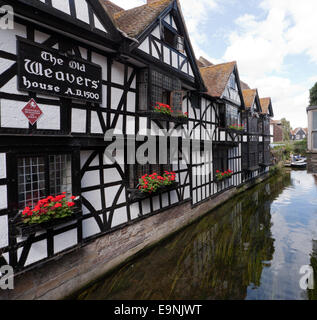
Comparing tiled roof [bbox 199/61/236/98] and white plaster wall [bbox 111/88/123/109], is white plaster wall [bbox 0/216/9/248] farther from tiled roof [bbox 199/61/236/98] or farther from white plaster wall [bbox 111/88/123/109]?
tiled roof [bbox 199/61/236/98]

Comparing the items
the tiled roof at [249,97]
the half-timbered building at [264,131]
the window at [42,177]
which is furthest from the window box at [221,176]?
the half-timbered building at [264,131]

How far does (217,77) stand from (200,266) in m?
12.2

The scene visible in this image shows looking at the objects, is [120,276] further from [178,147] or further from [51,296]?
[178,147]

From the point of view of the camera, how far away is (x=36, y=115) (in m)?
4.83

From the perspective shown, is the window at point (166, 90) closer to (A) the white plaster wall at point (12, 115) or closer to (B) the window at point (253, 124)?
(A) the white plaster wall at point (12, 115)

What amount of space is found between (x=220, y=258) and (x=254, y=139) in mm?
17063

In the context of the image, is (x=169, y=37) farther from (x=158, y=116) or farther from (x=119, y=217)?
(x=119, y=217)

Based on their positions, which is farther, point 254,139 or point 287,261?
point 254,139

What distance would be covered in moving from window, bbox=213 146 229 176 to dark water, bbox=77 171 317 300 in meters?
3.51

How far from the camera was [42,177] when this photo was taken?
200 inches

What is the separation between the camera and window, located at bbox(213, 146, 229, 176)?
14208 mm

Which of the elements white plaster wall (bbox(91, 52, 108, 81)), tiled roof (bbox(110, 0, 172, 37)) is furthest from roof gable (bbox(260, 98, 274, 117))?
white plaster wall (bbox(91, 52, 108, 81))

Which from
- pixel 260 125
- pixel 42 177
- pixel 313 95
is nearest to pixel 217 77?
pixel 260 125
